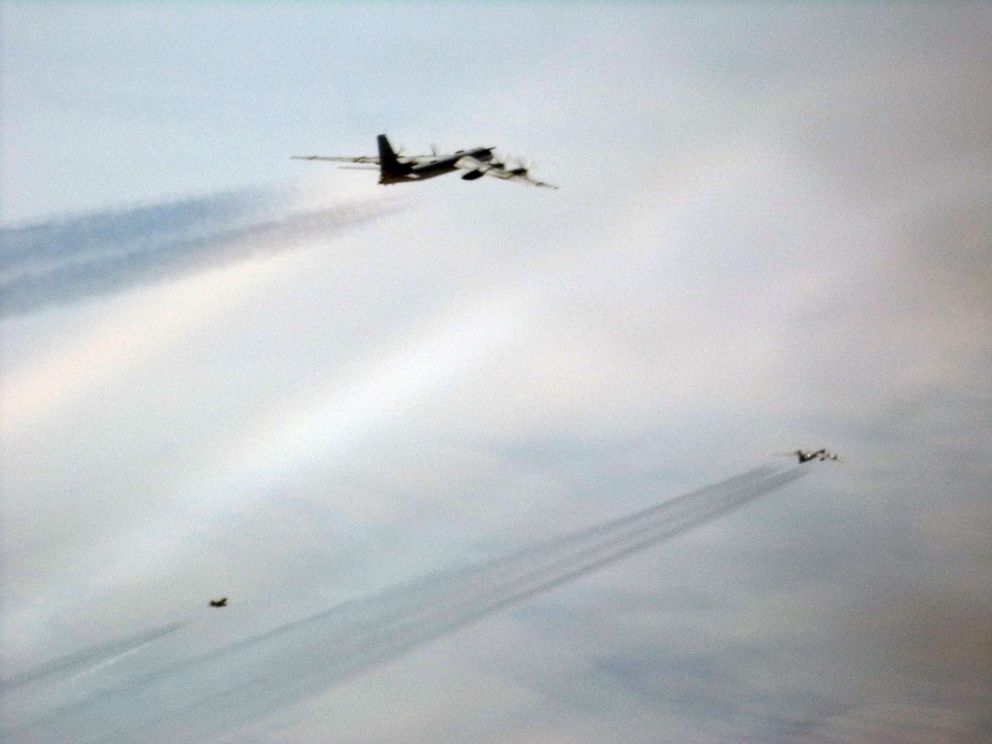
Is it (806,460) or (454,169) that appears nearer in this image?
(454,169)

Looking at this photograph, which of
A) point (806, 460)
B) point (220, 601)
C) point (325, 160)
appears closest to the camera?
point (325, 160)

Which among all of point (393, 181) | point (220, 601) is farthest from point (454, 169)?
point (220, 601)

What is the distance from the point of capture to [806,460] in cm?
10262

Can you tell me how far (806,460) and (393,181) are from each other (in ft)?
154

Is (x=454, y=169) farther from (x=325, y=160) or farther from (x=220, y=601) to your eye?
(x=220, y=601)

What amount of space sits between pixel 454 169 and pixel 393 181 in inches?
155

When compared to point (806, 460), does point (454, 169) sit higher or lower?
higher

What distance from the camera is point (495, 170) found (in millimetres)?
75875

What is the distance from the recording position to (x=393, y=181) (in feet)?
238

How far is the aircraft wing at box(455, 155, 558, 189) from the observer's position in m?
74.3

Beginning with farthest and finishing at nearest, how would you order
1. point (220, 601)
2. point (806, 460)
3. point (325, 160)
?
point (806, 460), point (220, 601), point (325, 160)

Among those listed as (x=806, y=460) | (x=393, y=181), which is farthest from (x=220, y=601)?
(x=806, y=460)

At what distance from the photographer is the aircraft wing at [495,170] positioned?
74312 mm

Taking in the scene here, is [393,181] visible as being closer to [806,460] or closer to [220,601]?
[220,601]
